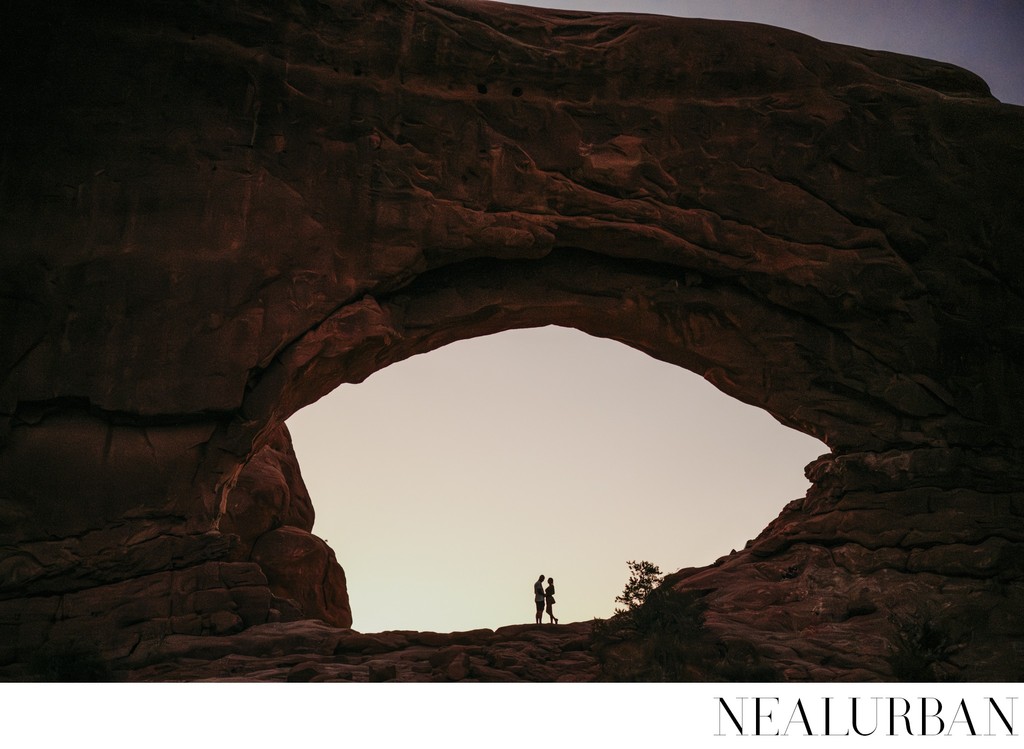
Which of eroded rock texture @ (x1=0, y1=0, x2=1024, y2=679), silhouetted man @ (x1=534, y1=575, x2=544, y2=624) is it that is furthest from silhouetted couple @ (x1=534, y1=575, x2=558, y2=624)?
eroded rock texture @ (x1=0, y1=0, x2=1024, y2=679)

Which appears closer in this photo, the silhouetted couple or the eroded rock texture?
the eroded rock texture

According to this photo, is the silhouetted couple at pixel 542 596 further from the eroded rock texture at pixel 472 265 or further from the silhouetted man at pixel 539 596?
the eroded rock texture at pixel 472 265

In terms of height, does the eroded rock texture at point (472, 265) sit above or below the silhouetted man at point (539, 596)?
above

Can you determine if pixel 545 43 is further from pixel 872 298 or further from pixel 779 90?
pixel 872 298

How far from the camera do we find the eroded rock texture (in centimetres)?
1577

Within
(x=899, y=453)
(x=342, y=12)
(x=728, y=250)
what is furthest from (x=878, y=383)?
(x=342, y=12)

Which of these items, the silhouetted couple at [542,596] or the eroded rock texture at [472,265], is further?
the silhouetted couple at [542,596]

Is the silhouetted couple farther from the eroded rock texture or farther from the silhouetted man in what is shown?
the eroded rock texture

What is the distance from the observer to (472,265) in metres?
18.3

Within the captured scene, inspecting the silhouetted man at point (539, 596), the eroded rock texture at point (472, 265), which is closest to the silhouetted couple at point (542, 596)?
the silhouetted man at point (539, 596)

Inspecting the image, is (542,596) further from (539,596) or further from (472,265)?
(472,265)

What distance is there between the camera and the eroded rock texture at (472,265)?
51.8ft

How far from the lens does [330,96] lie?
17.9 meters

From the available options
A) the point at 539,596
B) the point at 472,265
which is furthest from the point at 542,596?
the point at 472,265
